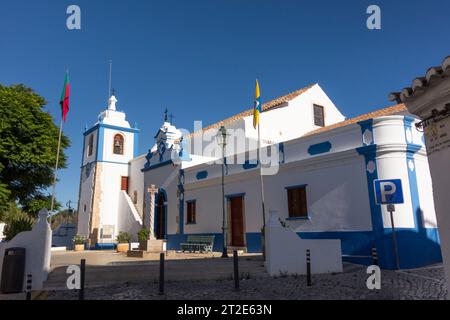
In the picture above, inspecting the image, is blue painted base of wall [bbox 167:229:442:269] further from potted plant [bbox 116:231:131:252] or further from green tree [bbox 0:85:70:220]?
green tree [bbox 0:85:70:220]

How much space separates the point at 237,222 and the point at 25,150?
12133mm

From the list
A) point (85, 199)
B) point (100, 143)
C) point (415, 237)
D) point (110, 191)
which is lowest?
point (415, 237)

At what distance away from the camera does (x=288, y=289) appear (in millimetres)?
8172

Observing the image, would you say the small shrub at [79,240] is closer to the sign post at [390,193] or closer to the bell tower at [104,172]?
the bell tower at [104,172]

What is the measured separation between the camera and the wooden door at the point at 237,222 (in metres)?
16.3

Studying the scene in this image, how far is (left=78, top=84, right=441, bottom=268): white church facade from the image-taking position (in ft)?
Answer: 37.9

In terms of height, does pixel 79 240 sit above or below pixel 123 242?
above

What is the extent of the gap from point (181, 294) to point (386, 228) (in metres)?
6.94

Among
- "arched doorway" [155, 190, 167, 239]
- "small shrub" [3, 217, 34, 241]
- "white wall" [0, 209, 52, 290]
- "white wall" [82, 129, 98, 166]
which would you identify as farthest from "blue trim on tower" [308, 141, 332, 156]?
"white wall" [82, 129, 98, 166]

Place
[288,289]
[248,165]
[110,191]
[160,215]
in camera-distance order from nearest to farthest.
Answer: [288,289]
[248,165]
[160,215]
[110,191]

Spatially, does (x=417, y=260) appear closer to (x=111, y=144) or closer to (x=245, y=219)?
(x=245, y=219)

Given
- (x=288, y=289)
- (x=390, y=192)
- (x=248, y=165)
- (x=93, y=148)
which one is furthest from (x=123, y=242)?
(x=390, y=192)

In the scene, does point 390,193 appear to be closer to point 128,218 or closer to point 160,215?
point 160,215

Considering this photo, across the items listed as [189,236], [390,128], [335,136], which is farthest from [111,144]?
[390,128]
